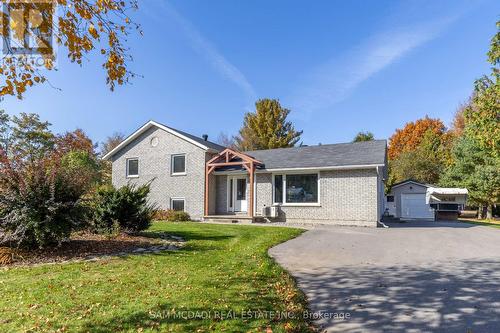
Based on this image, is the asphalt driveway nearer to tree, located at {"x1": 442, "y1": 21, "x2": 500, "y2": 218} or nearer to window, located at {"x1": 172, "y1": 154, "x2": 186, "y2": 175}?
tree, located at {"x1": 442, "y1": 21, "x2": 500, "y2": 218}

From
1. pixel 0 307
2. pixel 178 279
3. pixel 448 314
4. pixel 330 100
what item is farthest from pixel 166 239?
pixel 330 100

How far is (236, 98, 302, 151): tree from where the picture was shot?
43.4 metres

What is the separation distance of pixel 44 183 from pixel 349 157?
45.9ft

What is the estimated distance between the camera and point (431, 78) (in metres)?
16.5

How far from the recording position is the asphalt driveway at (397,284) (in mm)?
3980

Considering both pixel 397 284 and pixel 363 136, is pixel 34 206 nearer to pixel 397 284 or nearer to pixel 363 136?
pixel 397 284

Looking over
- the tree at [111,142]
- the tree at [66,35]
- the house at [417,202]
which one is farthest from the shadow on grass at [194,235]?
the tree at [111,142]

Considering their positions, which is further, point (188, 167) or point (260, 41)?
point (188, 167)

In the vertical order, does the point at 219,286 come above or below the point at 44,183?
below

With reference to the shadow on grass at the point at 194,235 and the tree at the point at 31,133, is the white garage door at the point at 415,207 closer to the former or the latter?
the shadow on grass at the point at 194,235

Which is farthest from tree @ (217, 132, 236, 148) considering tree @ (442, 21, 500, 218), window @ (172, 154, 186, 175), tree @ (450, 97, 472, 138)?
tree @ (450, 97, 472, 138)

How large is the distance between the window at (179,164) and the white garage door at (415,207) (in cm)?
1660

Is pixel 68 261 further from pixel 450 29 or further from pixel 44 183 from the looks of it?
pixel 450 29

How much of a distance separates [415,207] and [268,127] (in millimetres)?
23926
